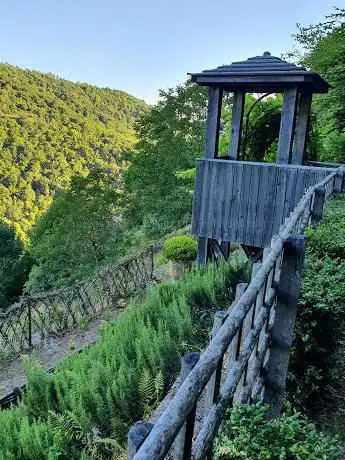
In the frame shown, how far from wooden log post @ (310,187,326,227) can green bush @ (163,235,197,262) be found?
4389 millimetres

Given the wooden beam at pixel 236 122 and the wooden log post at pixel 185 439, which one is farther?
the wooden beam at pixel 236 122

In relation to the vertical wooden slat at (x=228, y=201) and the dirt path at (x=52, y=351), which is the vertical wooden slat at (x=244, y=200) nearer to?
the vertical wooden slat at (x=228, y=201)

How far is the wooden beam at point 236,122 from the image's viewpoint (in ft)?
27.7

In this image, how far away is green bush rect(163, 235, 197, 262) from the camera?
9680mm

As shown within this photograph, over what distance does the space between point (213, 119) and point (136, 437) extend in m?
7.76

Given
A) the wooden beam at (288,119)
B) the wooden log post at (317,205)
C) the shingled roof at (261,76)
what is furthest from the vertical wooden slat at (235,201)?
the wooden log post at (317,205)

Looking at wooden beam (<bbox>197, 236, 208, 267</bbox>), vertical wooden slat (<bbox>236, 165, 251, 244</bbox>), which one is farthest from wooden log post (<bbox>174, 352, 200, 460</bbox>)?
wooden beam (<bbox>197, 236, 208, 267</bbox>)

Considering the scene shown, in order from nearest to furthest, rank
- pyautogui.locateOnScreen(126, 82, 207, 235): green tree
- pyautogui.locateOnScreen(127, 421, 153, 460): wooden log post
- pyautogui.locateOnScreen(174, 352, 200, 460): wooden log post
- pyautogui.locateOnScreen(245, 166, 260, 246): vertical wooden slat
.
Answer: pyautogui.locateOnScreen(127, 421, 153, 460): wooden log post < pyautogui.locateOnScreen(174, 352, 200, 460): wooden log post < pyautogui.locateOnScreen(245, 166, 260, 246): vertical wooden slat < pyautogui.locateOnScreen(126, 82, 207, 235): green tree

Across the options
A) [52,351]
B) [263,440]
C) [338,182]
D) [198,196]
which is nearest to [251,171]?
[198,196]

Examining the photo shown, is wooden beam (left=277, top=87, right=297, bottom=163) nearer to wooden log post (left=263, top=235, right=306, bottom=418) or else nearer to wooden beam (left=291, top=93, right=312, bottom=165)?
wooden beam (left=291, top=93, right=312, bottom=165)

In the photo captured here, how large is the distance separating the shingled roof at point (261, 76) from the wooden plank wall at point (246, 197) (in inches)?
57.1

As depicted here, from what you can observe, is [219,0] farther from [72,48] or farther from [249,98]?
[72,48]

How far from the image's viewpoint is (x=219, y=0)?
65.8ft

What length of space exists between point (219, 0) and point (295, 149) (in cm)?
1453
